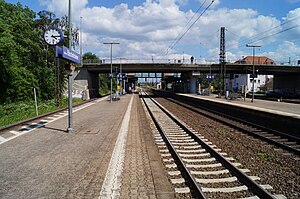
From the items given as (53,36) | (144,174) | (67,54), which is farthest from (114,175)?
(53,36)

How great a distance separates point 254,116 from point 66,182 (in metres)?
15.2

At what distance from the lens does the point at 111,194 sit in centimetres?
512

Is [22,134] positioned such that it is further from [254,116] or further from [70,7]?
[254,116]

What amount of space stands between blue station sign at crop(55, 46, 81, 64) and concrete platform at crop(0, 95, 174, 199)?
3143 mm

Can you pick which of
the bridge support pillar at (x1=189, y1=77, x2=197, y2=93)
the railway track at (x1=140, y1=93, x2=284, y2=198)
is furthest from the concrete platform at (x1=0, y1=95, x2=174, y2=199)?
the bridge support pillar at (x1=189, y1=77, x2=197, y2=93)

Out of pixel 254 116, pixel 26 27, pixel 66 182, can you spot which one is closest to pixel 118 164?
pixel 66 182

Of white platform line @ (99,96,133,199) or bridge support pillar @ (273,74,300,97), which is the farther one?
bridge support pillar @ (273,74,300,97)

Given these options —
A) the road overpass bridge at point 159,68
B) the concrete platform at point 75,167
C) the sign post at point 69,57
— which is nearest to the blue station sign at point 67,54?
the sign post at point 69,57

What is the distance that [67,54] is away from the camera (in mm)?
11250

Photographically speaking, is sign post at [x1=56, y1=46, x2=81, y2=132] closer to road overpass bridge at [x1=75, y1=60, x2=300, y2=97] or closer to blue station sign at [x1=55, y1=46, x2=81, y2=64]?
blue station sign at [x1=55, y1=46, x2=81, y2=64]

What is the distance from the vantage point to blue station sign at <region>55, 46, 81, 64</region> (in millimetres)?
10719

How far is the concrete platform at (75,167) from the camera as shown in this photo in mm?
5277

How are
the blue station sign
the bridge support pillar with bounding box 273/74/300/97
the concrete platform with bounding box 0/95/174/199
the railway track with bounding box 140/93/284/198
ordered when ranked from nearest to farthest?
the railway track with bounding box 140/93/284/198 → the concrete platform with bounding box 0/95/174/199 → the blue station sign → the bridge support pillar with bounding box 273/74/300/97

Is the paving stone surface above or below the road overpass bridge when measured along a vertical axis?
below
